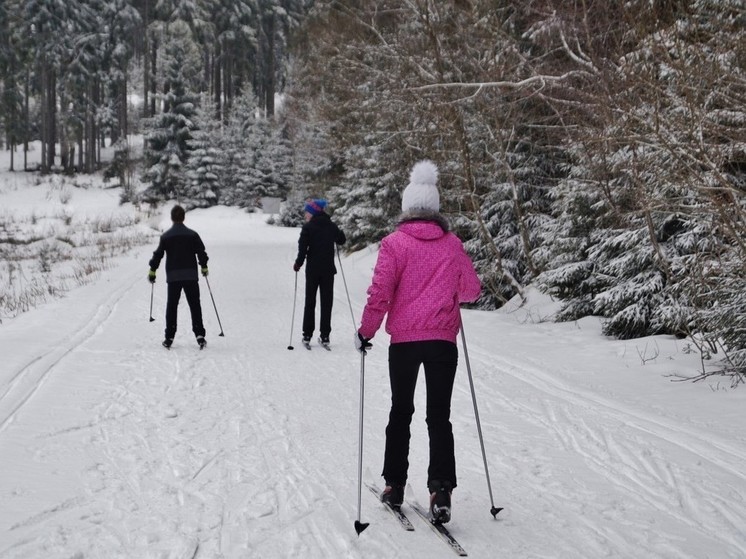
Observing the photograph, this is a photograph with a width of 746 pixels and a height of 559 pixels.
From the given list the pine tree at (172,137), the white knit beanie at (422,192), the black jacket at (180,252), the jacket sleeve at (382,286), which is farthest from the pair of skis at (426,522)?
the pine tree at (172,137)

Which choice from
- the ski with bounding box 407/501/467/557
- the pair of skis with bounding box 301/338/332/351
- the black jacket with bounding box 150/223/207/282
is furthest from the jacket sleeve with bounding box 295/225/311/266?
the ski with bounding box 407/501/467/557

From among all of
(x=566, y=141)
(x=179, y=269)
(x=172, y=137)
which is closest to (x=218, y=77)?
(x=172, y=137)

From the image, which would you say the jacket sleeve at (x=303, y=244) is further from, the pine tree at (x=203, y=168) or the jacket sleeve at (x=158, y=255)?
the pine tree at (x=203, y=168)

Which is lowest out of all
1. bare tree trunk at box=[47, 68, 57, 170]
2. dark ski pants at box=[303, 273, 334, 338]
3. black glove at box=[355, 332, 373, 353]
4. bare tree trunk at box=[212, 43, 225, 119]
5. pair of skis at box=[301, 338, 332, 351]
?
pair of skis at box=[301, 338, 332, 351]

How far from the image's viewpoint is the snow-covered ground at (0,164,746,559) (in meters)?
4.05

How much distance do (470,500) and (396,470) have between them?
0.68 meters

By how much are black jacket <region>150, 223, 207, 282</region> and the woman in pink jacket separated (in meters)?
6.03

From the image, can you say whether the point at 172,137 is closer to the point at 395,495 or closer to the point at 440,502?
the point at 395,495

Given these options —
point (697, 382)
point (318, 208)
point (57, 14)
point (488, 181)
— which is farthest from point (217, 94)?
point (697, 382)

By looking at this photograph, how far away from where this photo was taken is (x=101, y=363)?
8602 mm

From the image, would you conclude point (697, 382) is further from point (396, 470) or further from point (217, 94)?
point (217, 94)

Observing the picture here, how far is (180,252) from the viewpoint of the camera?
9750 millimetres

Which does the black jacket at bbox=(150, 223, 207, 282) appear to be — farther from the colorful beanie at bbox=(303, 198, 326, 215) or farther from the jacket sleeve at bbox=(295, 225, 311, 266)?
the colorful beanie at bbox=(303, 198, 326, 215)

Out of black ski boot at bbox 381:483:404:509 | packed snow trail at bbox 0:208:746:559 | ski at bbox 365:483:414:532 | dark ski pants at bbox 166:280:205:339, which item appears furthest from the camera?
dark ski pants at bbox 166:280:205:339
